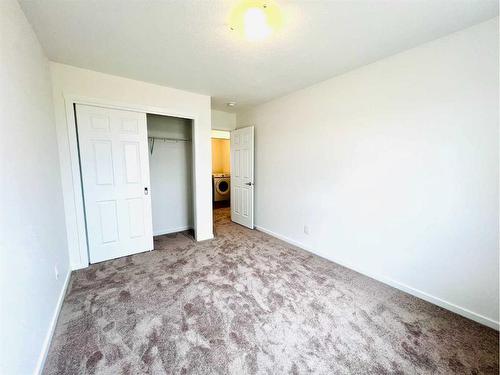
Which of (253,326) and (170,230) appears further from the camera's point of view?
(170,230)

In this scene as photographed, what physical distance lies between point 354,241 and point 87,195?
335cm

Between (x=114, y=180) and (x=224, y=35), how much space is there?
7.25 ft

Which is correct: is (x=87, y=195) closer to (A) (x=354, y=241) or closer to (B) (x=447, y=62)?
(A) (x=354, y=241)

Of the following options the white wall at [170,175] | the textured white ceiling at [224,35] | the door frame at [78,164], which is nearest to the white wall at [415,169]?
the textured white ceiling at [224,35]

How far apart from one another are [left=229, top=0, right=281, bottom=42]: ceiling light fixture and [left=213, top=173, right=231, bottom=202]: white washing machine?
4938 millimetres

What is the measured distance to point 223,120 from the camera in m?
4.42

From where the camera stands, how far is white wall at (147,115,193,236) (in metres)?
3.72

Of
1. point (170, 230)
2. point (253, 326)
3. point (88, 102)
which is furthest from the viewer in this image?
point (170, 230)

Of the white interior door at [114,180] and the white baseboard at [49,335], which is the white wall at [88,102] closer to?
the white interior door at [114,180]

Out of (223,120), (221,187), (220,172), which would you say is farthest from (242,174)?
(220,172)

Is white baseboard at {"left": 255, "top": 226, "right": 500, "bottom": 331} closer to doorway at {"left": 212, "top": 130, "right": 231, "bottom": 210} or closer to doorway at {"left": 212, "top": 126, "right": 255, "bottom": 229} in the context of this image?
doorway at {"left": 212, "top": 126, "right": 255, "bottom": 229}

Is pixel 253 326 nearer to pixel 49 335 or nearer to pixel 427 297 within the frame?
pixel 49 335

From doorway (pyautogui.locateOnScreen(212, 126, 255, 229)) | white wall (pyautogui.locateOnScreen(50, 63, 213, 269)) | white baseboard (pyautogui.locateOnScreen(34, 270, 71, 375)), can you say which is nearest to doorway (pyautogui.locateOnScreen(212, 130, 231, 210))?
doorway (pyautogui.locateOnScreen(212, 126, 255, 229))

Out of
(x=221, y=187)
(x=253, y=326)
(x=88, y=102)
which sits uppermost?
(x=88, y=102)
